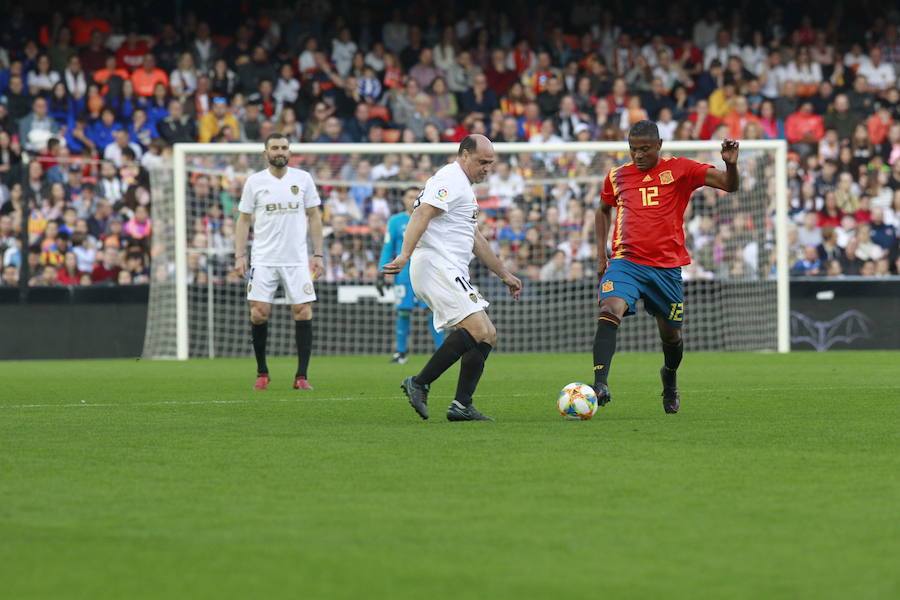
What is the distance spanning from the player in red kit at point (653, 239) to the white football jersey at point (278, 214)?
12.3 ft

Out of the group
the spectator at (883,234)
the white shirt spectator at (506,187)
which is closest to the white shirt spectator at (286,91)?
the white shirt spectator at (506,187)

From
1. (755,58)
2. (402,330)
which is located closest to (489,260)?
(402,330)

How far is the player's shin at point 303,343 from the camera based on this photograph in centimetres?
1222

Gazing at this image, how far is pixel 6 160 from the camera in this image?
827 inches

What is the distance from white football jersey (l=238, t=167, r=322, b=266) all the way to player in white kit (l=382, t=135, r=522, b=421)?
3682 mm

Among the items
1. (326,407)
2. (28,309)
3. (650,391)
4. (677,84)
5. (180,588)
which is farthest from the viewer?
(677,84)

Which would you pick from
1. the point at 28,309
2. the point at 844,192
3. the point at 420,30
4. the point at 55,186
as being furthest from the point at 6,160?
the point at 844,192

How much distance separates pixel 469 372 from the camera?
859 cm

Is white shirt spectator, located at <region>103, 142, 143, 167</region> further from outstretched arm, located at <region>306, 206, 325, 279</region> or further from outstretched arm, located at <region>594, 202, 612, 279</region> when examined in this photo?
outstretched arm, located at <region>594, 202, 612, 279</region>

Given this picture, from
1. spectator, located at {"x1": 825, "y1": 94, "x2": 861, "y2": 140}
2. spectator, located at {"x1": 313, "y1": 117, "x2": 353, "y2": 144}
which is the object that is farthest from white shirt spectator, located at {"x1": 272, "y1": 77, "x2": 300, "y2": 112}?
spectator, located at {"x1": 825, "y1": 94, "x2": 861, "y2": 140}

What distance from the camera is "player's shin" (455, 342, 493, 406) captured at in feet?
28.2

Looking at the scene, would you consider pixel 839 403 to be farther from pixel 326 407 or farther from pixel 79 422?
pixel 79 422

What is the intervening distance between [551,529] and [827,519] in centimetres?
93

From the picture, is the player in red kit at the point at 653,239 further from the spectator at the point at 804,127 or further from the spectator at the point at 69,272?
the spectator at the point at 804,127
